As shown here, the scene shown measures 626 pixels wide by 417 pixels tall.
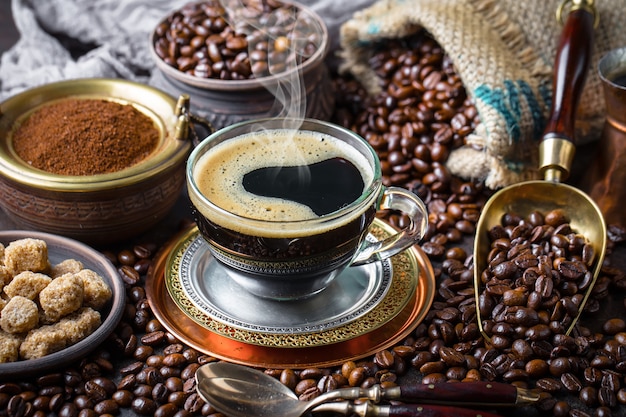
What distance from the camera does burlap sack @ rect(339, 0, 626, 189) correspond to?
2.35 meters

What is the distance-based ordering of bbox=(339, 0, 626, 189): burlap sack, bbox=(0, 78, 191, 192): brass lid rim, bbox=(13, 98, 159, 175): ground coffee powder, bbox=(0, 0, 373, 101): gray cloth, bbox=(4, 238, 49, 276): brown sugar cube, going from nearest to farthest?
1. bbox=(4, 238, 49, 276): brown sugar cube
2. bbox=(0, 78, 191, 192): brass lid rim
3. bbox=(13, 98, 159, 175): ground coffee powder
4. bbox=(339, 0, 626, 189): burlap sack
5. bbox=(0, 0, 373, 101): gray cloth

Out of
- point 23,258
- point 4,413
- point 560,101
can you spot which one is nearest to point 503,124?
point 560,101

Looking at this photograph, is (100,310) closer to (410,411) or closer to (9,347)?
(9,347)

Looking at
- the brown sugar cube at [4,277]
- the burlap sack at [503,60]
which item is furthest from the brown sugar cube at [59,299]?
the burlap sack at [503,60]

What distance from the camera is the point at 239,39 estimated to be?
2523mm

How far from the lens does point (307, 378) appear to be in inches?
65.3

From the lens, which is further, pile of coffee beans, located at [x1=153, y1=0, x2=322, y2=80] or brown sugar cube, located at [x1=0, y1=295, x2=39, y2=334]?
pile of coffee beans, located at [x1=153, y1=0, x2=322, y2=80]

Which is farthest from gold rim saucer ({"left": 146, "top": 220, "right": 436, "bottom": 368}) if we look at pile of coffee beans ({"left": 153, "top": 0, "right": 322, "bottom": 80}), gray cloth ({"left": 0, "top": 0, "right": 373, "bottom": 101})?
gray cloth ({"left": 0, "top": 0, "right": 373, "bottom": 101})

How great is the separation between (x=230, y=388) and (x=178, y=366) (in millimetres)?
201

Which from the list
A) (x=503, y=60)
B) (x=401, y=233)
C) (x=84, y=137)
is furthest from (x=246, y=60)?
(x=401, y=233)

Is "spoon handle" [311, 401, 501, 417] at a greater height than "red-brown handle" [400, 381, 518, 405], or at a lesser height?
greater

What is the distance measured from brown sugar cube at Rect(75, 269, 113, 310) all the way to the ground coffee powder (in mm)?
394

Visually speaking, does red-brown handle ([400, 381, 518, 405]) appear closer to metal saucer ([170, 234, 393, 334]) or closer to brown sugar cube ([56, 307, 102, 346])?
metal saucer ([170, 234, 393, 334])

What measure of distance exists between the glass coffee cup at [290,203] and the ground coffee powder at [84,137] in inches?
16.5
